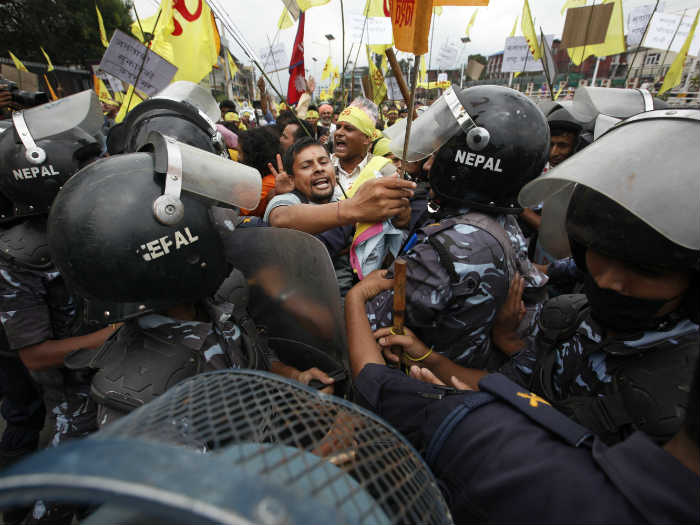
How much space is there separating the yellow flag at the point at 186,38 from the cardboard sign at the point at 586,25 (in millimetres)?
5845

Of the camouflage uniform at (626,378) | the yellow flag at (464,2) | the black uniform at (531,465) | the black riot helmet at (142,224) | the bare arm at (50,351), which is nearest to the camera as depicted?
the black uniform at (531,465)

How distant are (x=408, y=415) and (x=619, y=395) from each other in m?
0.70

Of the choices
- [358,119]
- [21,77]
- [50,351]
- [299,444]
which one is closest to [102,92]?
[21,77]

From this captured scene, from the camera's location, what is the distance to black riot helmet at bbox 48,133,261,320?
1288 millimetres

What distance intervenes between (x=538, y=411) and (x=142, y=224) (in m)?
1.41

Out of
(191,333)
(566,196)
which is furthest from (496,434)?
(566,196)

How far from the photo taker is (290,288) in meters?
1.87

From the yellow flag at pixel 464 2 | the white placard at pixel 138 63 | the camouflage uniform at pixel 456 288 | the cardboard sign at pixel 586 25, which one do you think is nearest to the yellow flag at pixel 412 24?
the yellow flag at pixel 464 2

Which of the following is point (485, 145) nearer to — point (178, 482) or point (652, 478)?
point (652, 478)

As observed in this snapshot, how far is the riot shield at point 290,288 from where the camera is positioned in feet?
5.38

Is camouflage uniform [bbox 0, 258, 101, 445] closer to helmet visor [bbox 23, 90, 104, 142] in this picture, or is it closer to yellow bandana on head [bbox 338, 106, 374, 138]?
helmet visor [bbox 23, 90, 104, 142]

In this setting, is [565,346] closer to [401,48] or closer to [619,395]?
[619,395]

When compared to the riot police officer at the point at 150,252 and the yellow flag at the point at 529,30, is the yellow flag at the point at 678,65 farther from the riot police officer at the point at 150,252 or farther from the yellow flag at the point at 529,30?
the riot police officer at the point at 150,252

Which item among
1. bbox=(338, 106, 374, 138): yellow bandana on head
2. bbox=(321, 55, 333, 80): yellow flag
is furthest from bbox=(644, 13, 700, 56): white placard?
bbox=(321, 55, 333, 80): yellow flag
